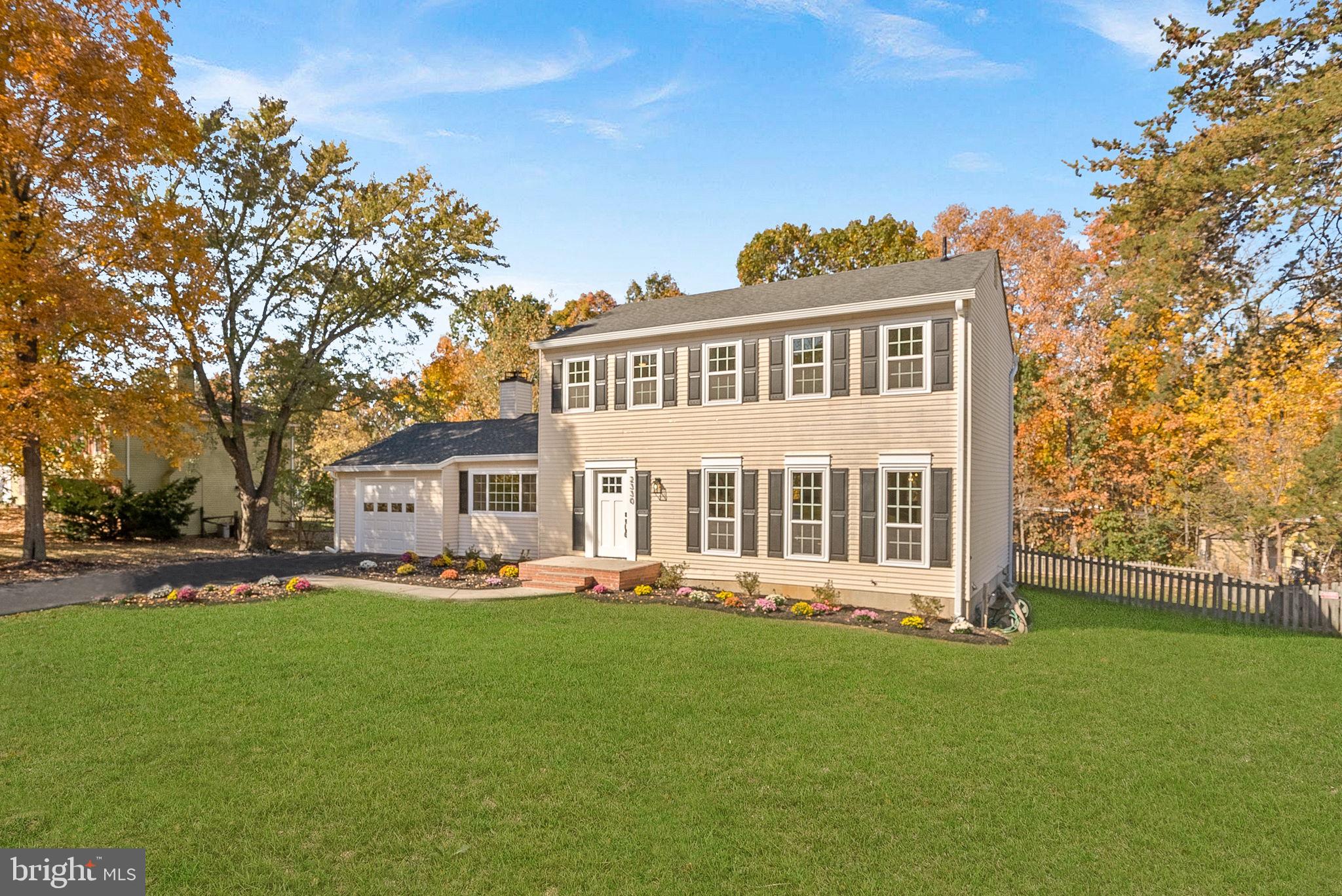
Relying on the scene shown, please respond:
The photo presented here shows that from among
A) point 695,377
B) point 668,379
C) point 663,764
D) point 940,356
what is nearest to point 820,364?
point 940,356

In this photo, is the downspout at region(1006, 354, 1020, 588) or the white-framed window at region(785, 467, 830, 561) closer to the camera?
the white-framed window at region(785, 467, 830, 561)

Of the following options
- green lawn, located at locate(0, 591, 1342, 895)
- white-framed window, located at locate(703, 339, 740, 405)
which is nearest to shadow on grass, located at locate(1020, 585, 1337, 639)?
green lawn, located at locate(0, 591, 1342, 895)

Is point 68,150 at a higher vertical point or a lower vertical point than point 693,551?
higher

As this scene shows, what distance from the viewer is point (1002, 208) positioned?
30266mm

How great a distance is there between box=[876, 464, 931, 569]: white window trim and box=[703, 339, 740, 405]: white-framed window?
3586 millimetres

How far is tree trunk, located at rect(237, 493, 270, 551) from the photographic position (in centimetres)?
2253

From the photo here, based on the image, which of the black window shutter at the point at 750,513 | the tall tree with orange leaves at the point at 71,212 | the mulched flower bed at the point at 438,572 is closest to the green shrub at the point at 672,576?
the black window shutter at the point at 750,513

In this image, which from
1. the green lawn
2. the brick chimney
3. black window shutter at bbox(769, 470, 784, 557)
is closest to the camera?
the green lawn

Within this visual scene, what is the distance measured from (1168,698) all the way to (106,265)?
2332cm

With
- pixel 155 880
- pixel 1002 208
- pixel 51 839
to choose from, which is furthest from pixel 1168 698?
pixel 1002 208

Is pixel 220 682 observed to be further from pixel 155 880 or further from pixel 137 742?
pixel 155 880

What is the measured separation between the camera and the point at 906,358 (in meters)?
13.6

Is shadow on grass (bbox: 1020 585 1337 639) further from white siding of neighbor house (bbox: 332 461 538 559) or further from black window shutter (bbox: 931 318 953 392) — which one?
white siding of neighbor house (bbox: 332 461 538 559)

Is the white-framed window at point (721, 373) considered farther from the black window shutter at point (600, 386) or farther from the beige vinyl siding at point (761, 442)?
the black window shutter at point (600, 386)
